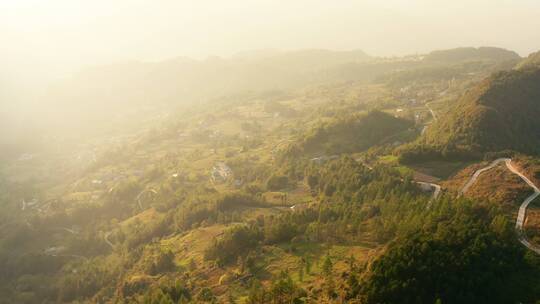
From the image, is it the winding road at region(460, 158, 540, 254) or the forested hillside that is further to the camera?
the forested hillside

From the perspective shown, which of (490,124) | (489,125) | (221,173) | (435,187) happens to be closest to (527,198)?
(435,187)

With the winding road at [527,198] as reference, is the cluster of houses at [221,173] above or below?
below

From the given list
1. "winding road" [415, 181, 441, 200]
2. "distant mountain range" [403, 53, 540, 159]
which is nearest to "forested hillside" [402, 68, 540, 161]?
"distant mountain range" [403, 53, 540, 159]

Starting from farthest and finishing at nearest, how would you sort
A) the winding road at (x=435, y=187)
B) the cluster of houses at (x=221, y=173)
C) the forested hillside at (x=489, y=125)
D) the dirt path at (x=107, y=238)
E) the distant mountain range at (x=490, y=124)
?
the cluster of houses at (x=221, y=173) → the dirt path at (x=107, y=238) → the distant mountain range at (x=490, y=124) → the forested hillside at (x=489, y=125) → the winding road at (x=435, y=187)

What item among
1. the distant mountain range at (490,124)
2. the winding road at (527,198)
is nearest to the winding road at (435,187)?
the winding road at (527,198)

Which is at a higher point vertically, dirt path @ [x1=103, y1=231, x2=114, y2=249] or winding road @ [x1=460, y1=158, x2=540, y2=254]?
winding road @ [x1=460, y1=158, x2=540, y2=254]

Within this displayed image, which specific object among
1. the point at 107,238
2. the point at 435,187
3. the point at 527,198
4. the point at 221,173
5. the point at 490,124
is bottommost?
the point at 107,238

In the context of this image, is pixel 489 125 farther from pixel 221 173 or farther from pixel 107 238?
pixel 107 238

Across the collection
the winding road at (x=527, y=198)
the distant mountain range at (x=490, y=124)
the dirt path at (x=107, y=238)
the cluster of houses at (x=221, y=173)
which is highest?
the distant mountain range at (x=490, y=124)

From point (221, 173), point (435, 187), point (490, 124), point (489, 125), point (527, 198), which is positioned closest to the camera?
point (527, 198)

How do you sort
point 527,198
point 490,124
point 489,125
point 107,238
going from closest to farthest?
point 527,198 < point 489,125 < point 490,124 < point 107,238

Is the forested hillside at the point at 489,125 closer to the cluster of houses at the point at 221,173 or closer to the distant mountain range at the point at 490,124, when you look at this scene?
the distant mountain range at the point at 490,124

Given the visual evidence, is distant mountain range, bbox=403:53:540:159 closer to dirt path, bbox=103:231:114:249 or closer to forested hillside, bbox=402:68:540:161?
forested hillside, bbox=402:68:540:161
